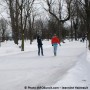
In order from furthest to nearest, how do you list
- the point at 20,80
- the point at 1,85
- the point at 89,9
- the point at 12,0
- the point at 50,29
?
1. the point at 50,29
2. the point at 12,0
3. the point at 89,9
4. the point at 20,80
5. the point at 1,85

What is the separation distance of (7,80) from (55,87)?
2.63 meters

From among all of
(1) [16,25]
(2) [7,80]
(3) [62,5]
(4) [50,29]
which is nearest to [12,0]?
(1) [16,25]

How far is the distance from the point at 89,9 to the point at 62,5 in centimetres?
3975

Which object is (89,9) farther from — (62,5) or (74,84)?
(62,5)

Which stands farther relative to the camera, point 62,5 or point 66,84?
point 62,5

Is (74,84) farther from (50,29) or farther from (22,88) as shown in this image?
(50,29)

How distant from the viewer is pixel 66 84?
938 cm

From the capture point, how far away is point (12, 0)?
46.8 meters

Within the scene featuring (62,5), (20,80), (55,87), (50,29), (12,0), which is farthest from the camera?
(50,29)

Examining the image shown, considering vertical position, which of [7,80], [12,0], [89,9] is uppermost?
[12,0]

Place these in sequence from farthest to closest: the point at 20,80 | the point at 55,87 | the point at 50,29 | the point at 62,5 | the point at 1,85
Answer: the point at 50,29
the point at 62,5
the point at 20,80
the point at 1,85
the point at 55,87

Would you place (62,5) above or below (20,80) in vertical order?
above

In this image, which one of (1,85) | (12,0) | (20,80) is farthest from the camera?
(12,0)

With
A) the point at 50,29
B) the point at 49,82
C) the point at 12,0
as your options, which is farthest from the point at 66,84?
the point at 50,29
